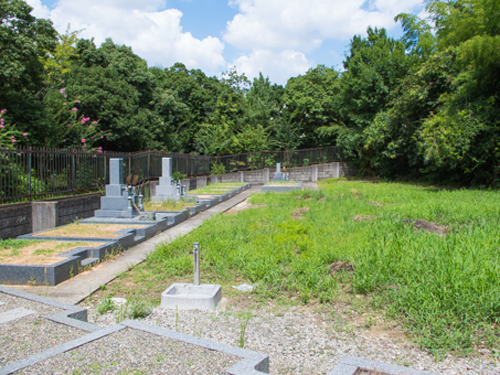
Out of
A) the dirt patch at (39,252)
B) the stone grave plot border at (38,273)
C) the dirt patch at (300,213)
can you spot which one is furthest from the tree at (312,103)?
the stone grave plot border at (38,273)

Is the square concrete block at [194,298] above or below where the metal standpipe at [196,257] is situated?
below

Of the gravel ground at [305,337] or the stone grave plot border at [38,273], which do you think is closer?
the gravel ground at [305,337]

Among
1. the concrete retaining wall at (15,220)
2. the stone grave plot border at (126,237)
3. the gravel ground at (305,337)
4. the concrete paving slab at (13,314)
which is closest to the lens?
the gravel ground at (305,337)

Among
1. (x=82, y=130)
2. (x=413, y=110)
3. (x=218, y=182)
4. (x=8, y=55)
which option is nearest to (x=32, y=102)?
(x=8, y=55)

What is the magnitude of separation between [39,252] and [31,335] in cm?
327

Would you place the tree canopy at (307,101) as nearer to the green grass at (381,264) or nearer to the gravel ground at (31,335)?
the green grass at (381,264)

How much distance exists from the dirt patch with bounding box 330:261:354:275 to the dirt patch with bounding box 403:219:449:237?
7.79 feet

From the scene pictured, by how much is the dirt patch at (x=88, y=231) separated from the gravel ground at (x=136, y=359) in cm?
475

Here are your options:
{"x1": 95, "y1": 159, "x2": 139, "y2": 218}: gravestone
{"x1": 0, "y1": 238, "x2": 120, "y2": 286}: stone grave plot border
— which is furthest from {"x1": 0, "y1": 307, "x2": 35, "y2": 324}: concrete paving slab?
{"x1": 95, "y1": 159, "x2": 139, "y2": 218}: gravestone

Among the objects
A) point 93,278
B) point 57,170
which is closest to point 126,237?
point 93,278

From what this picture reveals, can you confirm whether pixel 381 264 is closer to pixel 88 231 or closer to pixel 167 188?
pixel 88 231

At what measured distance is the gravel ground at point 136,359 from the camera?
2.72 meters

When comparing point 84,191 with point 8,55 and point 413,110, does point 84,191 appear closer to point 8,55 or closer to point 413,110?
point 8,55

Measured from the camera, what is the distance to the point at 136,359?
114 inches
